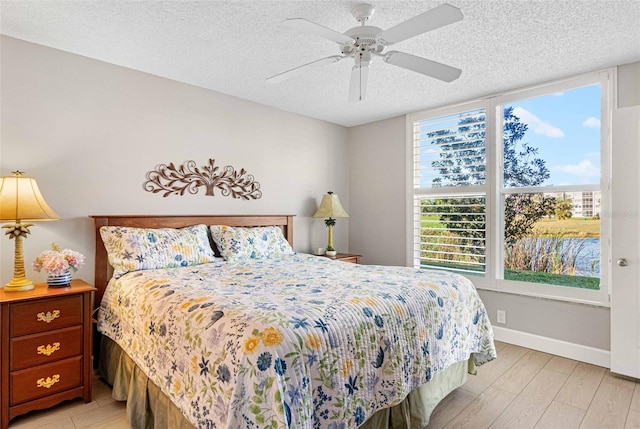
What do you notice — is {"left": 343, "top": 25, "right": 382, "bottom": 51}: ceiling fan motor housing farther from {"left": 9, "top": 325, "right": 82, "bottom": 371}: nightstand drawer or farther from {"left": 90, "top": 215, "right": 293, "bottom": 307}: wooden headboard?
{"left": 9, "top": 325, "right": 82, "bottom": 371}: nightstand drawer

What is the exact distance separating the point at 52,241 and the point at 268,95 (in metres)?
2.31

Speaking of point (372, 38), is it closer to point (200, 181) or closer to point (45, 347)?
point (200, 181)

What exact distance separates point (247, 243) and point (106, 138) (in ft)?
4.80

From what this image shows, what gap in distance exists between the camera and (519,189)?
346 centimetres

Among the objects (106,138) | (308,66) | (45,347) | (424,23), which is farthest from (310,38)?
(45,347)

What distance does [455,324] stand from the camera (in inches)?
88.4

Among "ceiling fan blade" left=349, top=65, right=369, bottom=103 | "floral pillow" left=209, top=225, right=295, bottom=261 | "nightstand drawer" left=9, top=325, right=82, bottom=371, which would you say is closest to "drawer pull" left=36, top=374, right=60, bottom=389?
"nightstand drawer" left=9, top=325, right=82, bottom=371

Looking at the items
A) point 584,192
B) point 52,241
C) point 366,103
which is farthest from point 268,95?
point 584,192

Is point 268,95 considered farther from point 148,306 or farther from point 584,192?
point 584,192

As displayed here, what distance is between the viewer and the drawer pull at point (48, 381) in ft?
7.02

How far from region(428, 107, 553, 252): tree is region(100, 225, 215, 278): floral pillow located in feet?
8.80

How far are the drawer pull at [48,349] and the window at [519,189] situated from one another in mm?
3503

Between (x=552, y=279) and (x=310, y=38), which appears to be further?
(x=552, y=279)

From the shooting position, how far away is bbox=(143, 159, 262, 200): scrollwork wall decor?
319cm
